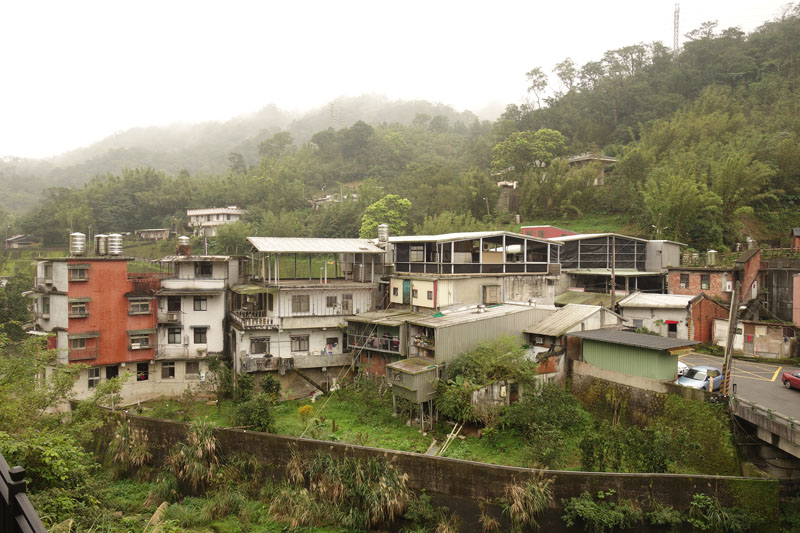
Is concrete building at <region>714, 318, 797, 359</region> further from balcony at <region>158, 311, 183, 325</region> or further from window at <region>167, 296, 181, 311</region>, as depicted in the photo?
window at <region>167, 296, 181, 311</region>

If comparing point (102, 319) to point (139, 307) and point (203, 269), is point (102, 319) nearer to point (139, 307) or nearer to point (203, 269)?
point (139, 307)

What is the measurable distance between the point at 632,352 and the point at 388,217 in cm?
3447

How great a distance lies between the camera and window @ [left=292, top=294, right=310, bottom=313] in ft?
73.2

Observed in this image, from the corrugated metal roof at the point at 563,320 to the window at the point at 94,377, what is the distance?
841 inches

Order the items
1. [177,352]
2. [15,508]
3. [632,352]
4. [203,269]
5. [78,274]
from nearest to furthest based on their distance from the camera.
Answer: [15,508] < [632,352] < [78,274] < [177,352] < [203,269]

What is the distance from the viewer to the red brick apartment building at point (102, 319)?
70.6 ft

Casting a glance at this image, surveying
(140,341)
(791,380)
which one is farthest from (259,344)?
(791,380)

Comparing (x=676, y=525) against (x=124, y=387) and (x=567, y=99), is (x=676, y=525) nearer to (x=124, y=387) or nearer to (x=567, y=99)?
(x=124, y=387)

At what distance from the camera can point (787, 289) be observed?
76.9ft

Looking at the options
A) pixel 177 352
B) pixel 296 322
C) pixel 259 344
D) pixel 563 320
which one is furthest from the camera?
pixel 177 352

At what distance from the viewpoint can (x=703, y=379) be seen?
16.7 metres

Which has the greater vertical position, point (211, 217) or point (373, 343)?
point (211, 217)

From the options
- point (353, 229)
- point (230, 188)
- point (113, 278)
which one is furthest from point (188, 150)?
point (113, 278)

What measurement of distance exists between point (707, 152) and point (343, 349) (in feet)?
120
